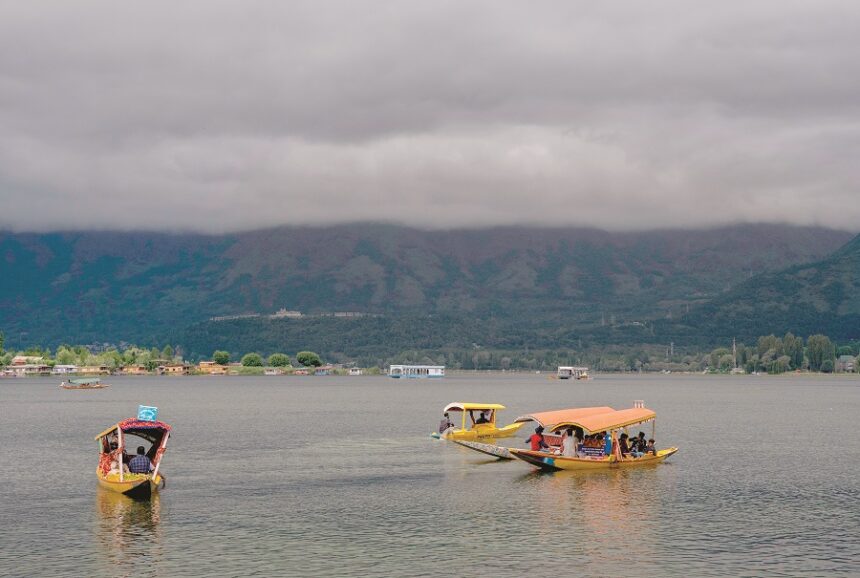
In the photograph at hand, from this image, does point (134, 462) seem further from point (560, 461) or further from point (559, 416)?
point (559, 416)

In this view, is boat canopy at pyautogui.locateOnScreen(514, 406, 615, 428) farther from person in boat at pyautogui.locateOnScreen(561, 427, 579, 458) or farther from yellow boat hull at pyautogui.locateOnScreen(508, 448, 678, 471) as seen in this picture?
yellow boat hull at pyautogui.locateOnScreen(508, 448, 678, 471)

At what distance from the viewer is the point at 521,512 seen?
260ft

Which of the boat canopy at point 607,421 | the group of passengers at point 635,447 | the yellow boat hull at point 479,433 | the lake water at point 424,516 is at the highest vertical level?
the boat canopy at point 607,421

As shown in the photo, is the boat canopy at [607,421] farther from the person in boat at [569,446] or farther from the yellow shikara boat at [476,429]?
the yellow shikara boat at [476,429]

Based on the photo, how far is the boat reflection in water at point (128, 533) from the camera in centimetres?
6094

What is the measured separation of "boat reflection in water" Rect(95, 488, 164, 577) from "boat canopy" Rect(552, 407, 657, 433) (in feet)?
137

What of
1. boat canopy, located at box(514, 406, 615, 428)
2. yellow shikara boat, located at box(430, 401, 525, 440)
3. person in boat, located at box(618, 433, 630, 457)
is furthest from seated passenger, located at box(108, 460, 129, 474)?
yellow shikara boat, located at box(430, 401, 525, 440)

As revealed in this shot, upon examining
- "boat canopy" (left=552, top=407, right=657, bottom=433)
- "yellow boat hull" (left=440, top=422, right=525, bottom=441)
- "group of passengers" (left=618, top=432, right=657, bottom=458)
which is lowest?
"yellow boat hull" (left=440, top=422, right=525, bottom=441)

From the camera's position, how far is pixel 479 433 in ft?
468

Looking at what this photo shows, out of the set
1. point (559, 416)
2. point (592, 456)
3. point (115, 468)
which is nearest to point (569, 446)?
point (592, 456)

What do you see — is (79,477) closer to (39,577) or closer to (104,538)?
(104,538)

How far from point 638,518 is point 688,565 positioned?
15.5m

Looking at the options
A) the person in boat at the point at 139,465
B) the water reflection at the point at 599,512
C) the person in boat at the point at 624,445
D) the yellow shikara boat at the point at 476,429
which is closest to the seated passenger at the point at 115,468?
the person in boat at the point at 139,465

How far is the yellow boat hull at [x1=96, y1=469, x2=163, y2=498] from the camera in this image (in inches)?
3292
